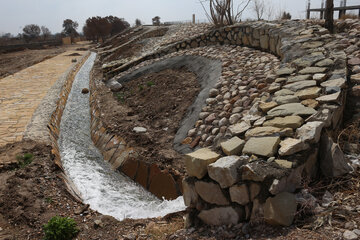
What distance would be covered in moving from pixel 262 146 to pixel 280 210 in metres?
0.59

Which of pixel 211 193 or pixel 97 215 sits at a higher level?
pixel 211 193

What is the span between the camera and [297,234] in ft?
6.52

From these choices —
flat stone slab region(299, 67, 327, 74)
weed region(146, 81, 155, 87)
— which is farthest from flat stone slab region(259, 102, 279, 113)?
weed region(146, 81, 155, 87)

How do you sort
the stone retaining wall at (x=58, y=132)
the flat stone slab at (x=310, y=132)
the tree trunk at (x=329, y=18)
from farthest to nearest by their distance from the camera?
the tree trunk at (x=329, y=18)
the stone retaining wall at (x=58, y=132)
the flat stone slab at (x=310, y=132)

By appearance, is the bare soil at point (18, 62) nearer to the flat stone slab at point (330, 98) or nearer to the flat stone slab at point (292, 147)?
the flat stone slab at point (330, 98)

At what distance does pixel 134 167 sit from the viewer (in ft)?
16.3

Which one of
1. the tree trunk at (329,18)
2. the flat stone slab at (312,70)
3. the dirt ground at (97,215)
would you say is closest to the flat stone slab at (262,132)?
the dirt ground at (97,215)

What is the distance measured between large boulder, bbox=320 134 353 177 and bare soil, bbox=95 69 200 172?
228 centimetres

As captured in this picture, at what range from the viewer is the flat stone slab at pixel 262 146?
2.40 meters

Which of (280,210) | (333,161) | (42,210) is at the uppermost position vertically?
(333,161)

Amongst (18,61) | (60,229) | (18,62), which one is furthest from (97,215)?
(18,61)

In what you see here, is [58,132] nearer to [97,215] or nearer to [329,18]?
[97,215]

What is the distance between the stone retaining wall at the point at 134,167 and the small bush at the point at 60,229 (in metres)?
1.65

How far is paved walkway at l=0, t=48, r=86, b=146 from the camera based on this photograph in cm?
574
